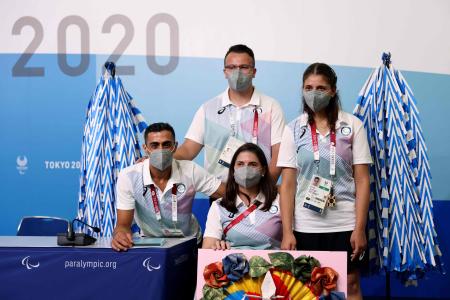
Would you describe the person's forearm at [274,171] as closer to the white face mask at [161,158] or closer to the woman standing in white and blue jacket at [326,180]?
the woman standing in white and blue jacket at [326,180]

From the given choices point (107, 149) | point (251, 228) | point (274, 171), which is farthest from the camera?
point (107, 149)

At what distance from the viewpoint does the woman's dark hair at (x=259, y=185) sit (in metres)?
3.76

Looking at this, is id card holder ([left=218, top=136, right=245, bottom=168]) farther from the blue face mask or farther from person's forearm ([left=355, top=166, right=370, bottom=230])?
person's forearm ([left=355, top=166, right=370, bottom=230])

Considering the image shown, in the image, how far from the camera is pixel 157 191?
3.93m

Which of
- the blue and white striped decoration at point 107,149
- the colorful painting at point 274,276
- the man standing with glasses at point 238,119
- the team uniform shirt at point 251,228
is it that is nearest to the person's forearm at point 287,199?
the team uniform shirt at point 251,228

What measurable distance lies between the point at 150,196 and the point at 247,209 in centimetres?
55

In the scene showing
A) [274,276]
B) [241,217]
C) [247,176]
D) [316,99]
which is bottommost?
[274,276]

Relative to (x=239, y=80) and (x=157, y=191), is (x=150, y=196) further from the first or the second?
(x=239, y=80)

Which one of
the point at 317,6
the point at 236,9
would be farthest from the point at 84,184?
the point at 317,6

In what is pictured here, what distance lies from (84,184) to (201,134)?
1.00m

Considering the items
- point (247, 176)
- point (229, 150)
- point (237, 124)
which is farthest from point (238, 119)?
point (247, 176)

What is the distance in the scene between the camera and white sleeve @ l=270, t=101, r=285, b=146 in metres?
4.16

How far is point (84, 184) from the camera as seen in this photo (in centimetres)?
483

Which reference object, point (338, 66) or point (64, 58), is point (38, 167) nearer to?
point (64, 58)
